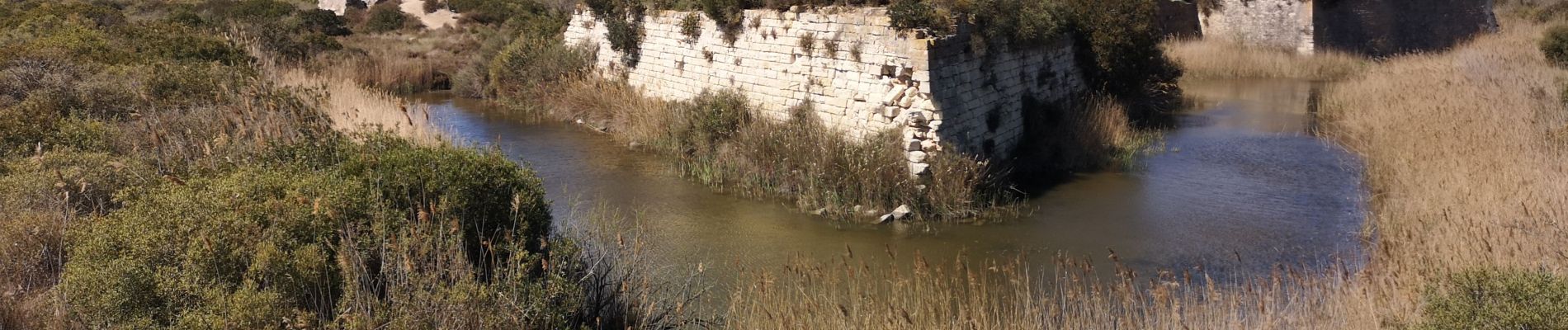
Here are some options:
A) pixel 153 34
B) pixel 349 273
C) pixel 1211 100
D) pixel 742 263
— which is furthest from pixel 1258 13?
pixel 349 273

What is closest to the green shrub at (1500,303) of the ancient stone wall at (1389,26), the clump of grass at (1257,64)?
the clump of grass at (1257,64)

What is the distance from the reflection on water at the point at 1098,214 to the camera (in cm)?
937

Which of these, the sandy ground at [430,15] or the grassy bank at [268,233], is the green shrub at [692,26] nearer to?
the grassy bank at [268,233]

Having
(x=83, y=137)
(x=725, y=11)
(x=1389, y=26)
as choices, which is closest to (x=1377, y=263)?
(x=725, y=11)

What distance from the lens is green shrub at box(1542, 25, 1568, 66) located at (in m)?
16.6

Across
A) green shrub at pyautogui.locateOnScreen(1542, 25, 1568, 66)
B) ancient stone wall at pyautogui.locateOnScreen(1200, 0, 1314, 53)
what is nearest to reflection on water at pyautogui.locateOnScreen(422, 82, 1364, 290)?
green shrub at pyautogui.locateOnScreen(1542, 25, 1568, 66)

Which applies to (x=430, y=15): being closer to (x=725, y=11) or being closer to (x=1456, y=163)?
(x=725, y=11)

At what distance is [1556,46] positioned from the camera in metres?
16.9

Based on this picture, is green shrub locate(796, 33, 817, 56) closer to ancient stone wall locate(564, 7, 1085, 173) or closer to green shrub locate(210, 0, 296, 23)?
ancient stone wall locate(564, 7, 1085, 173)

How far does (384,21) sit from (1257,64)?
21464mm

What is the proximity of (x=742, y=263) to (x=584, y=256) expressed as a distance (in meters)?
2.35

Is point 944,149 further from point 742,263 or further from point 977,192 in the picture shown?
point 742,263

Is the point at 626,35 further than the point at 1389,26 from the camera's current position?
No

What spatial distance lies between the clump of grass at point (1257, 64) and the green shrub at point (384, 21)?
63.5 ft
